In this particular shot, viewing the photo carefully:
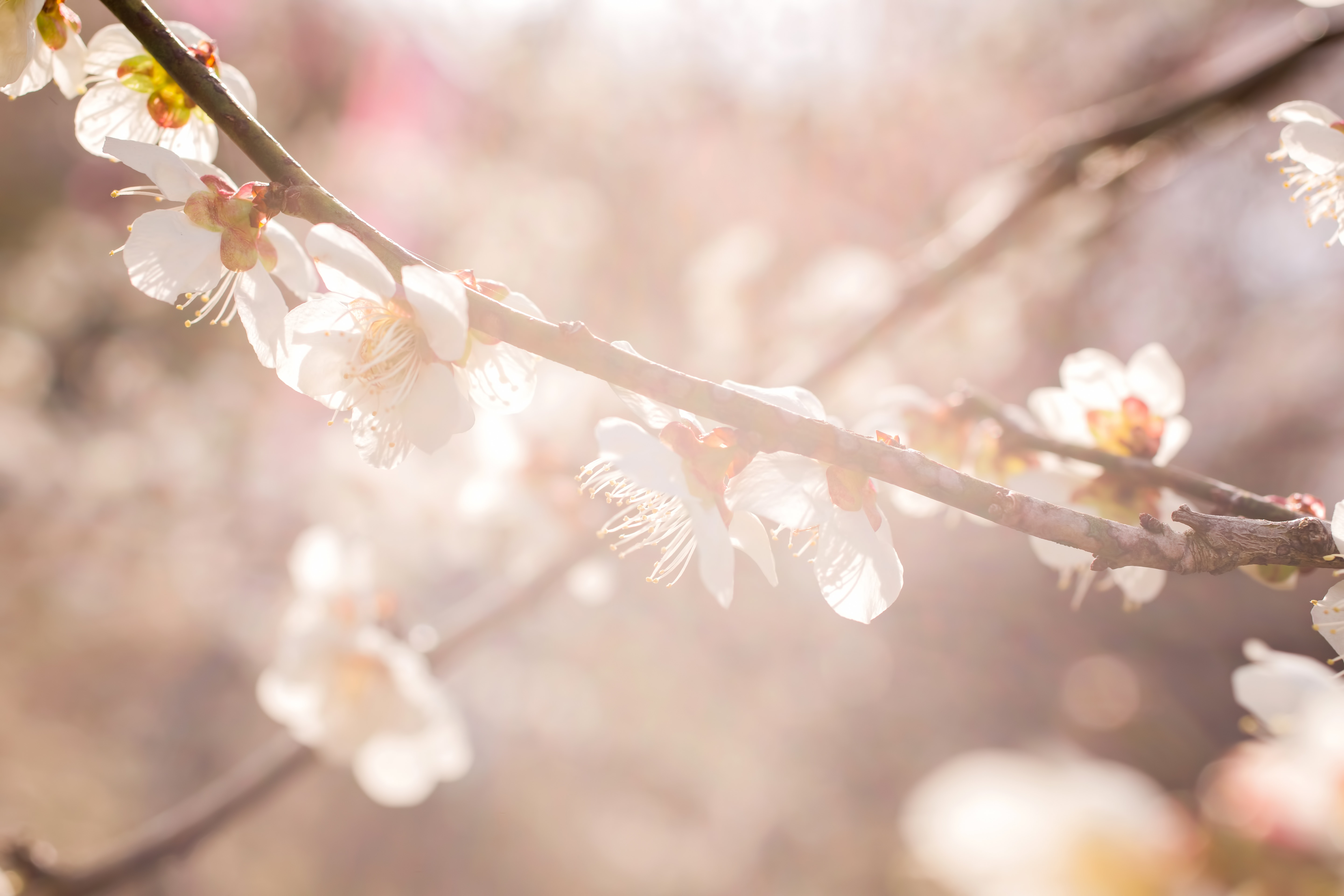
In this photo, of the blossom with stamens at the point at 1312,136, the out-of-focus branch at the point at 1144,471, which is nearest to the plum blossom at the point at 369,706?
the out-of-focus branch at the point at 1144,471

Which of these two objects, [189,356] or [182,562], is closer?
[182,562]

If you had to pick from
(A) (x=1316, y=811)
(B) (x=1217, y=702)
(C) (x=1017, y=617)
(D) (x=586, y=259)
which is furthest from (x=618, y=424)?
(B) (x=1217, y=702)

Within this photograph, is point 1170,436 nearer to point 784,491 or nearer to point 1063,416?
point 1063,416

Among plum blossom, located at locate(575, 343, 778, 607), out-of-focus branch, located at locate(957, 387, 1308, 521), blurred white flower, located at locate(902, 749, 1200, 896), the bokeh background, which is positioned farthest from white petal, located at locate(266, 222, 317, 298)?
the bokeh background

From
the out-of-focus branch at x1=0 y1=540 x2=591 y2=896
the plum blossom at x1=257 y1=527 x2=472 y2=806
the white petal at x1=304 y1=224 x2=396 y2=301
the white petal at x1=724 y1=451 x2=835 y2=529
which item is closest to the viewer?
the white petal at x1=304 y1=224 x2=396 y2=301

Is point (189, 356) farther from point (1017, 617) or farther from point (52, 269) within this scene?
point (1017, 617)

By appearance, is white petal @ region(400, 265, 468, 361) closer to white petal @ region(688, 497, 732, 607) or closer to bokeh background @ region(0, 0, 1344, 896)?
white petal @ region(688, 497, 732, 607)
